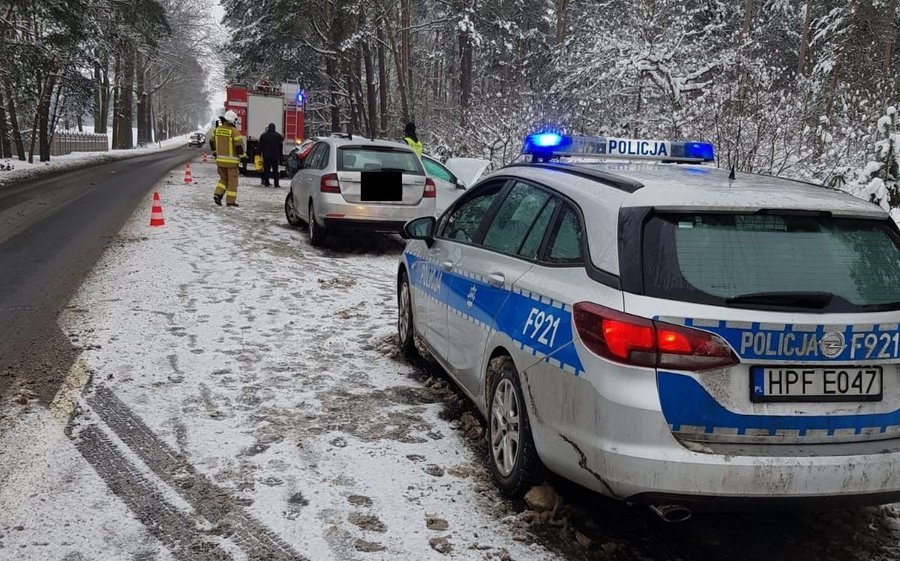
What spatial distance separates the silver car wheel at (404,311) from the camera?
6.00m

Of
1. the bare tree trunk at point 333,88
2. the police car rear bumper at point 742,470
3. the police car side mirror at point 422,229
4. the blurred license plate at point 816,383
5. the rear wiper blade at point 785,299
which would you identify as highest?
the bare tree trunk at point 333,88

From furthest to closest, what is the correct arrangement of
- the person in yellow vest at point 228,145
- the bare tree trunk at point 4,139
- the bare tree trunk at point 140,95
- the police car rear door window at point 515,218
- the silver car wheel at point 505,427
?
1. the bare tree trunk at point 140,95
2. the bare tree trunk at point 4,139
3. the person in yellow vest at point 228,145
4. the police car rear door window at point 515,218
5. the silver car wheel at point 505,427

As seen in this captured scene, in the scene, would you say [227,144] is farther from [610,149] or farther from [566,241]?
[566,241]

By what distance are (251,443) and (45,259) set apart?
6.73 meters

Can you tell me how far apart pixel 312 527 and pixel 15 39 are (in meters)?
23.3

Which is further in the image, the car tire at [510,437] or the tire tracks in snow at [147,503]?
the car tire at [510,437]

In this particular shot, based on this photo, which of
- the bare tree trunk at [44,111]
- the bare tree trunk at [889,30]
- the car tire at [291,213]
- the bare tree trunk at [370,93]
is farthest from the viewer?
the bare tree trunk at [370,93]

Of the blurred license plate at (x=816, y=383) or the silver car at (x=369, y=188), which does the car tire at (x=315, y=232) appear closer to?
the silver car at (x=369, y=188)

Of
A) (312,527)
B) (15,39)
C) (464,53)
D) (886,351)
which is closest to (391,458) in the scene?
(312,527)

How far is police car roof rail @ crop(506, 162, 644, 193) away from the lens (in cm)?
336

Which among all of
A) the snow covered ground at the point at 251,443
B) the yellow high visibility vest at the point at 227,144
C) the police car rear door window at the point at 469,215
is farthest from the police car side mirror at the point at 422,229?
the yellow high visibility vest at the point at 227,144

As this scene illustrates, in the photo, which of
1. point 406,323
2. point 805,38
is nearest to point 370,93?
point 805,38

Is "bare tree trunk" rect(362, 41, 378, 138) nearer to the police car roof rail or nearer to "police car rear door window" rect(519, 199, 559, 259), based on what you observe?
the police car roof rail

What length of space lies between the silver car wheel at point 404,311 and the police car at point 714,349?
8.30 feet
